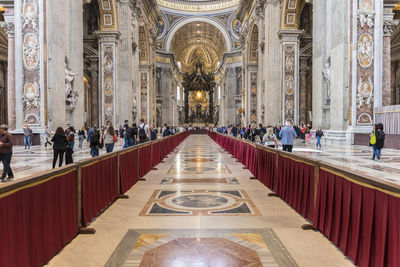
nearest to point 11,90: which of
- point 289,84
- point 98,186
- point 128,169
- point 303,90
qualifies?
point 128,169

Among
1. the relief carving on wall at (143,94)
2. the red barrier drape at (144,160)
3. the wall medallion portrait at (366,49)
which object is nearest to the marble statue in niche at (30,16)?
the red barrier drape at (144,160)

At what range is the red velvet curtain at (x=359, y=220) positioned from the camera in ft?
8.19

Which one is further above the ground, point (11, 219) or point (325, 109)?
point (325, 109)

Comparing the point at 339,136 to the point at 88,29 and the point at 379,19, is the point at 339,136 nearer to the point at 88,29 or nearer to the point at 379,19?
the point at 379,19

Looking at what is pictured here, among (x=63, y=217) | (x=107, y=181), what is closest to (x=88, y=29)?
(x=107, y=181)

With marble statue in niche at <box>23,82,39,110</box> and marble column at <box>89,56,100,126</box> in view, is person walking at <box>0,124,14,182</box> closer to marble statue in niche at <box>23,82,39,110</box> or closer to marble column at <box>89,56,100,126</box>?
marble statue in niche at <box>23,82,39,110</box>

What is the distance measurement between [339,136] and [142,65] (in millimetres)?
23181

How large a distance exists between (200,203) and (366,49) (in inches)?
446

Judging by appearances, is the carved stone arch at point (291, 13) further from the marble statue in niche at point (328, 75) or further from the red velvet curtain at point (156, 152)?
the red velvet curtain at point (156, 152)

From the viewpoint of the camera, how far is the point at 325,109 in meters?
15.6

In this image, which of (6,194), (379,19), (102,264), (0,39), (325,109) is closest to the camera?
(6,194)

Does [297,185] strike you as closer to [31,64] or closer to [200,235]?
[200,235]

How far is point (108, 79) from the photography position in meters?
20.8

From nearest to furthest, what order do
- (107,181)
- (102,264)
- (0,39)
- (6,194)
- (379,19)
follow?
(6,194) → (102,264) → (107,181) → (379,19) → (0,39)
